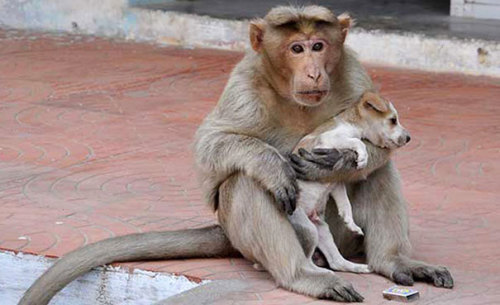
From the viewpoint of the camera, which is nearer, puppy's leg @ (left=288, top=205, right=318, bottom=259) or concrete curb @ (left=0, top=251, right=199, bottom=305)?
puppy's leg @ (left=288, top=205, right=318, bottom=259)

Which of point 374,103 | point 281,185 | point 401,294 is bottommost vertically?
point 401,294

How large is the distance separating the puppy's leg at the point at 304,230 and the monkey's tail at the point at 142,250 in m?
0.45

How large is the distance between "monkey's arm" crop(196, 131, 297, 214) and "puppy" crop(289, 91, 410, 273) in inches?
6.2

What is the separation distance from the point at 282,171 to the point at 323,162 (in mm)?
199

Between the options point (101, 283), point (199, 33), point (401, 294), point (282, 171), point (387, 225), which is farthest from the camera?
point (199, 33)

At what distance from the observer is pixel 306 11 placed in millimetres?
4938

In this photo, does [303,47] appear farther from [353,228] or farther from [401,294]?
[401,294]

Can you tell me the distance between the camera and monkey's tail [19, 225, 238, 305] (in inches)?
205

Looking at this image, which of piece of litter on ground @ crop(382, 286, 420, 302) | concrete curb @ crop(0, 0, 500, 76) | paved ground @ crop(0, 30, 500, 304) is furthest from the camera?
concrete curb @ crop(0, 0, 500, 76)

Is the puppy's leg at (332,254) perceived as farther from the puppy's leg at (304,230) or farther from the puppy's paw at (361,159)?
the puppy's paw at (361,159)

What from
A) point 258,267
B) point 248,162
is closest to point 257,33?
point 248,162

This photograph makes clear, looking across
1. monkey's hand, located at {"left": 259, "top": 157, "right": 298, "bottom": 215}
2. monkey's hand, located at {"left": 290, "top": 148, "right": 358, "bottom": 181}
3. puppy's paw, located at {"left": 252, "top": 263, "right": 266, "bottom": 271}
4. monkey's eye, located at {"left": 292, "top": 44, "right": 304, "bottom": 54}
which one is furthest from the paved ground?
monkey's eye, located at {"left": 292, "top": 44, "right": 304, "bottom": 54}

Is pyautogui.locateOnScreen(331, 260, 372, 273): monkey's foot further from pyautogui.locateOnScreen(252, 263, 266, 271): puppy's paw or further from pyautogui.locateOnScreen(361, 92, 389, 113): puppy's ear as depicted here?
pyautogui.locateOnScreen(361, 92, 389, 113): puppy's ear

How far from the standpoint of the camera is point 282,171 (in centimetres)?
496
